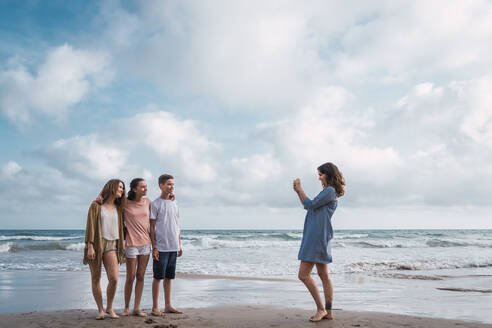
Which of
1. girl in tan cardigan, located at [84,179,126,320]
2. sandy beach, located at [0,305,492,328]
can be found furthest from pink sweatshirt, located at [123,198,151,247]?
sandy beach, located at [0,305,492,328]

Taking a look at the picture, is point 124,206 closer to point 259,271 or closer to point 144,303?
point 144,303

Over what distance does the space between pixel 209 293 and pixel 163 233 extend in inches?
110

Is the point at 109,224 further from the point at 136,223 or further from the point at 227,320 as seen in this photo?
the point at 227,320

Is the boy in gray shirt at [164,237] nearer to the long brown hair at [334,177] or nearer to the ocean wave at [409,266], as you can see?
the long brown hair at [334,177]

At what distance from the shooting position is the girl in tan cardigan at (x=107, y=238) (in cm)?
446

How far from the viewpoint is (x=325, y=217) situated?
454cm

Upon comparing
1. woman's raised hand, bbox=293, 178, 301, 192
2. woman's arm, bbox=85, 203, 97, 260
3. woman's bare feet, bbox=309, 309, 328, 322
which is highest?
woman's raised hand, bbox=293, 178, 301, 192

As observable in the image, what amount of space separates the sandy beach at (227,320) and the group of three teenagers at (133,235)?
0.80ft

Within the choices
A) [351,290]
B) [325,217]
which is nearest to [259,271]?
[351,290]

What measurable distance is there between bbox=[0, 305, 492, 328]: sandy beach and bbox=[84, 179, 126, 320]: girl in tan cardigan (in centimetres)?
35

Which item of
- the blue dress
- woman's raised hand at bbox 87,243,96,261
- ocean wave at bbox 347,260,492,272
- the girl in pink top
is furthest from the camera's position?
ocean wave at bbox 347,260,492,272

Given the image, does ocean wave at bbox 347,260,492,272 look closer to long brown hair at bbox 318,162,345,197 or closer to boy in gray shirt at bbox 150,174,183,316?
long brown hair at bbox 318,162,345,197

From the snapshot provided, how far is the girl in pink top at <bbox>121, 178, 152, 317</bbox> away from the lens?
4.75 m

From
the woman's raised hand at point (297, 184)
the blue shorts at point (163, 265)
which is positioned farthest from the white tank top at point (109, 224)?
the woman's raised hand at point (297, 184)
